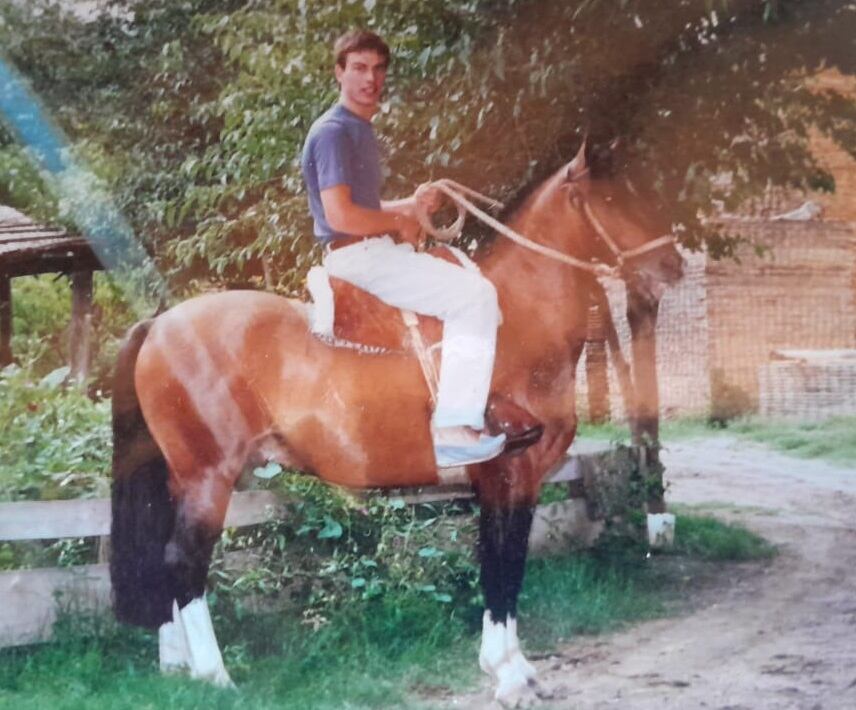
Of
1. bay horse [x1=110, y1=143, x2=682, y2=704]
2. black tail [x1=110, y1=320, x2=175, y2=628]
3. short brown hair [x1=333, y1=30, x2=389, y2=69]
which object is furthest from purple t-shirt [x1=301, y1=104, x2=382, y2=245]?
black tail [x1=110, y1=320, x2=175, y2=628]

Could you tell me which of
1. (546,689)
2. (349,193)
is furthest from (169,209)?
(546,689)

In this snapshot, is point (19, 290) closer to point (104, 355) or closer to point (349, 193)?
point (104, 355)

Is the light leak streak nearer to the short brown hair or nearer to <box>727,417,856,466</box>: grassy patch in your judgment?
the short brown hair

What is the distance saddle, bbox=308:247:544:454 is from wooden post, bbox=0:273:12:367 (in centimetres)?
70

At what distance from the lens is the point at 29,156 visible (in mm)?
2629

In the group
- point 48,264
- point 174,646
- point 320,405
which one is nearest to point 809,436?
point 320,405

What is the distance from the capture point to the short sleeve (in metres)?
2.46

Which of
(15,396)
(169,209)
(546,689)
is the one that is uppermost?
(169,209)

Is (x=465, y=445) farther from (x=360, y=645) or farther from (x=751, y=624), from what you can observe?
(x=751, y=624)

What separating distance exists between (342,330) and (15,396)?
30.7 inches

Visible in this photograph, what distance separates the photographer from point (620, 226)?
8.13ft

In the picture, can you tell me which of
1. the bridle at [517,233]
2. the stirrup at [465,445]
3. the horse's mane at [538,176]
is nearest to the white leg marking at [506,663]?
the stirrup at [465,445]

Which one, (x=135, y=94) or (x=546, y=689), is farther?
(x=135, y=94)

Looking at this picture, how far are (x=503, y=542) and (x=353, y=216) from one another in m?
0.81
